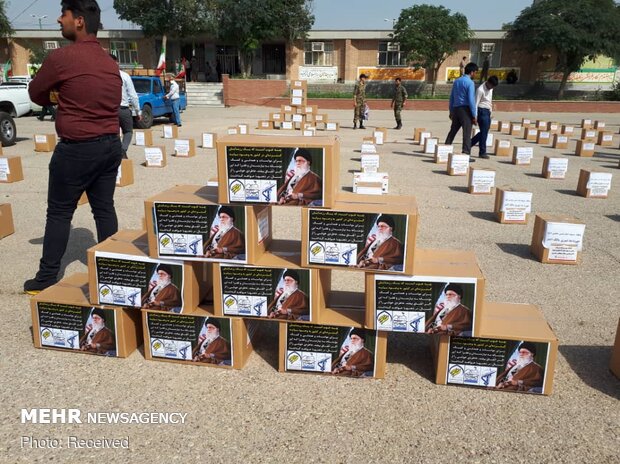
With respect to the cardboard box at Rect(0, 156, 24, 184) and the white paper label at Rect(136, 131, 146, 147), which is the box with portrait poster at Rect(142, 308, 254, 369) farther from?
the white paper label at Rect(136, 131, 146, 147)

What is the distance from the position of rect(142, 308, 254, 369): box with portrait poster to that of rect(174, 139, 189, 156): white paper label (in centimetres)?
920

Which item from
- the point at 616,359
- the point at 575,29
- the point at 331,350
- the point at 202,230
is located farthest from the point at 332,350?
the point at 575,29

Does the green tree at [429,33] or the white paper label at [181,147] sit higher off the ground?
the green tree at [429,33]

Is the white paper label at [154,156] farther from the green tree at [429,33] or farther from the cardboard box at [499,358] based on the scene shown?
the green tree at [429,33]

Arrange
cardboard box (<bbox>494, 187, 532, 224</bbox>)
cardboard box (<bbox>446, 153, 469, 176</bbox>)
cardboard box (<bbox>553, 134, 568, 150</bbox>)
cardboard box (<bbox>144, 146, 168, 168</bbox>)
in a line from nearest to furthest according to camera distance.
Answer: cardboard box (<bbox>494, 187, 532, 224</bbox>), cardboard box (<bbox>446, 153, 469, 176</bbox>), cardboard box (<bbox>144, 146, 168, 168</bbox>), cardboard box (<bbox>553, 134, 568, 150</bbox>)

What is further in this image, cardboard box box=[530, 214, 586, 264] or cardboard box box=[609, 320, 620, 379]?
cardboard box box=[530, 214, 586, 264]

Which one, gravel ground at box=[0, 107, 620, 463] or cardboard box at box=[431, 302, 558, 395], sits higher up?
cardboard box at box=[431, 302, 558, 395]

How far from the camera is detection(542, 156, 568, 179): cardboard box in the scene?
10375 millimetres

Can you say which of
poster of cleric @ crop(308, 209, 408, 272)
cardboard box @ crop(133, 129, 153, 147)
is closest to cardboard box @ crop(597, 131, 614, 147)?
cardboard box @ crop(133, 129, 153, 147)

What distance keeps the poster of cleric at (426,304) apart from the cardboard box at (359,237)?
4.3 inches

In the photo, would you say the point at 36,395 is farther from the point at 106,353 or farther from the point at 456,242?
the point at 456,242

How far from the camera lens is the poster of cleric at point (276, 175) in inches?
125

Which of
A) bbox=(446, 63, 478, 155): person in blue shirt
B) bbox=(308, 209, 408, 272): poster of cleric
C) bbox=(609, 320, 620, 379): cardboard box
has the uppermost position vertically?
bbox=(446, 63, 478, 155): person in blue shirt

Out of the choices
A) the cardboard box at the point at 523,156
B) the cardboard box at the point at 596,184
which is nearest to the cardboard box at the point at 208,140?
the cardboard box at the point at 523,156
